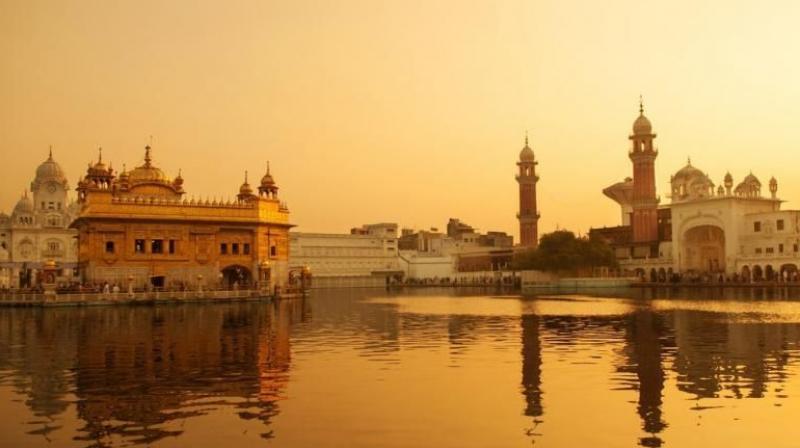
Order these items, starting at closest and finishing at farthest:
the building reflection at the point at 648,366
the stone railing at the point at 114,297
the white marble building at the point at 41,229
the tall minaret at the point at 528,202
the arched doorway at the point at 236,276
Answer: the building reflection at the point at 648,366 → the stone railing at the point at 114,297 → the arched doorway at the point at 236,276 → the white marble building at the point at 41,229 → the tall minaret at the point at 528,202

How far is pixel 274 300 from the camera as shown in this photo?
47.2 metres

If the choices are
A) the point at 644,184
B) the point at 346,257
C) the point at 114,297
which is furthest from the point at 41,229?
the point at 644,184

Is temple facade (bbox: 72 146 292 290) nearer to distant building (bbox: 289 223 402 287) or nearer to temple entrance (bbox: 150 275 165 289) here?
temple entrance (bbox: 150 275 165 289)

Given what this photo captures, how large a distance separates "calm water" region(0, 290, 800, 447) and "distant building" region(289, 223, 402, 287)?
7183cm

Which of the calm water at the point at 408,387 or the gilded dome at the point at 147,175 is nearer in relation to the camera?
the calm water at the point at 408,387

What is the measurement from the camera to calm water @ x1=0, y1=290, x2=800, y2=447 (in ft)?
31.1

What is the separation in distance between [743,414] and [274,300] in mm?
38690

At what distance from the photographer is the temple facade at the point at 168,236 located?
4734 cm

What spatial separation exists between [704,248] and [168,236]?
5223cm

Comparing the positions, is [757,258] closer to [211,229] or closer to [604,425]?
[211,229]

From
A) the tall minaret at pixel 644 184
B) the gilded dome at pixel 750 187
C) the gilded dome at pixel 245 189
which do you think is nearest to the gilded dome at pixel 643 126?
the tall minaret at pixel 644 184

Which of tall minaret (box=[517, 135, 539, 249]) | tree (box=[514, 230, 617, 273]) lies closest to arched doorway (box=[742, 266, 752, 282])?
tree (box=[514, 230, 617, 273])

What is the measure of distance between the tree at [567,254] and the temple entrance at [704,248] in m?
7.74

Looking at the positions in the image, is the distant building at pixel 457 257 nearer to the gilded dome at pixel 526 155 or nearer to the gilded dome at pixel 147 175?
the gilded dome at pixel 526 155
